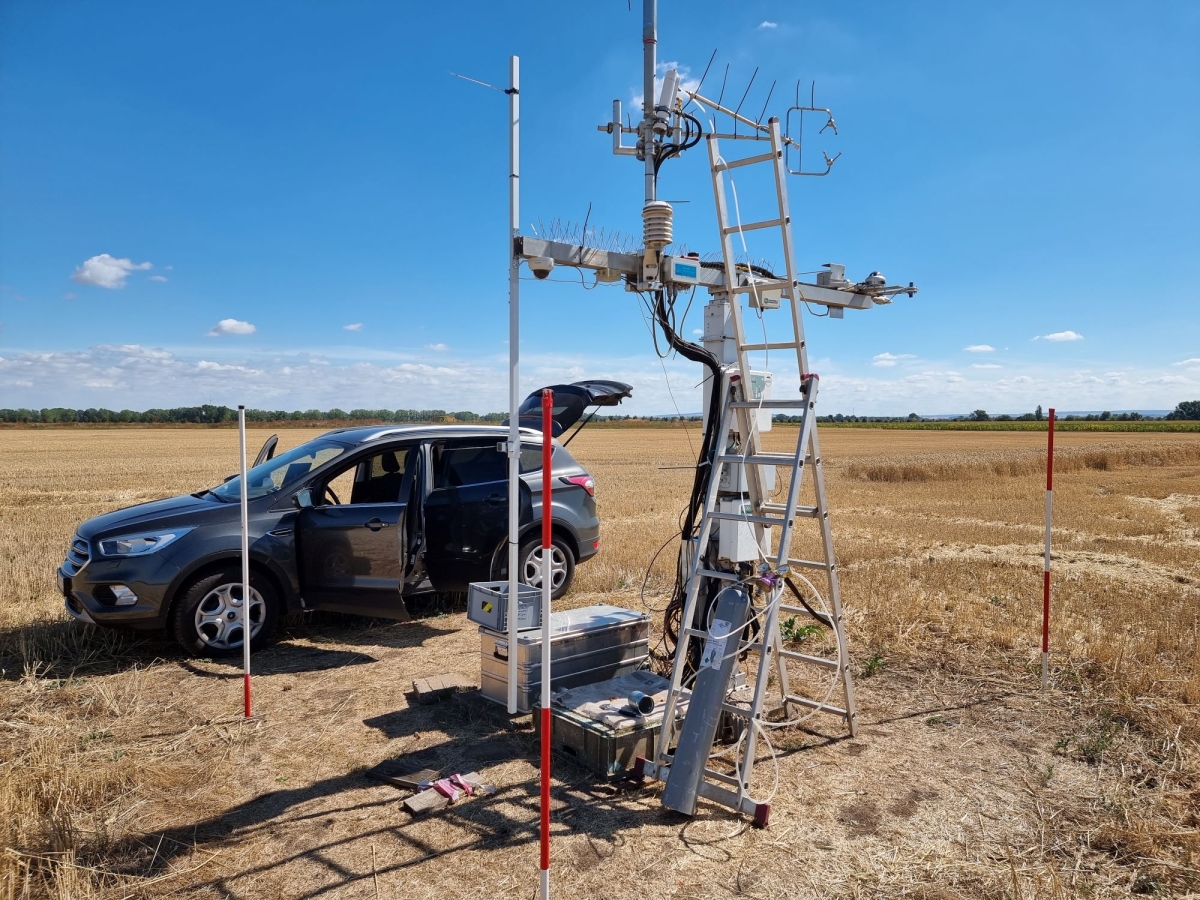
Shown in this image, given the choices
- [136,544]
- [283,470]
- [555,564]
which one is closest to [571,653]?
[555,564]

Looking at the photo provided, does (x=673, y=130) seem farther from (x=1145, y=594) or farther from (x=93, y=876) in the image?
(x=1145, y=594)

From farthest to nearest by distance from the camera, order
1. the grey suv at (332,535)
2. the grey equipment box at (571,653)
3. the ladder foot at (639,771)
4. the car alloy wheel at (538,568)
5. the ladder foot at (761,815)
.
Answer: the car alloy wheel at (538,568) < the grey suv at (332,535) < the grey equipment box at (571,653) < the ladder foot at (639,771) < the ladder foot at (761,815)

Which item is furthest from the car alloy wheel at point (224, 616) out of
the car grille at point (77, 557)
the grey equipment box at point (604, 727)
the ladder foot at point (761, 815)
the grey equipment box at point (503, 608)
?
the ladder foot at point (761, 815)

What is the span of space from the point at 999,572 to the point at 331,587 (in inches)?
312

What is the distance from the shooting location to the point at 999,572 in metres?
9.77

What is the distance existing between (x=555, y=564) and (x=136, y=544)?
12.5 feet

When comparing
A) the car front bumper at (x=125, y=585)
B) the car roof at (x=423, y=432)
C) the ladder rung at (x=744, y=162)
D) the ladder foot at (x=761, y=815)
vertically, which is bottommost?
the ladder foot at (x=761, y=815)

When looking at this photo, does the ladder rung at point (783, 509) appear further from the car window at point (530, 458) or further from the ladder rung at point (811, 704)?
the car window at point (530, 458)

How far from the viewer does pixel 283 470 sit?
723cm

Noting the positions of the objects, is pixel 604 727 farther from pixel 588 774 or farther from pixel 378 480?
pixel 378 480

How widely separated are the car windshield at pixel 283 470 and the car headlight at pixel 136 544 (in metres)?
0.72

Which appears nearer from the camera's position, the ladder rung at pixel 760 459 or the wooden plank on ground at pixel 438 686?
the ladder rung at pixel 760 459

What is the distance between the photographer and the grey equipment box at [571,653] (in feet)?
17.2

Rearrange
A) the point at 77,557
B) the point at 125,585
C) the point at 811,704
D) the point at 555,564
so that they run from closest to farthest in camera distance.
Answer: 1. the point at 811,704
2. the point at 125,585
3. the point at 77,557
4. the point at 555,564
